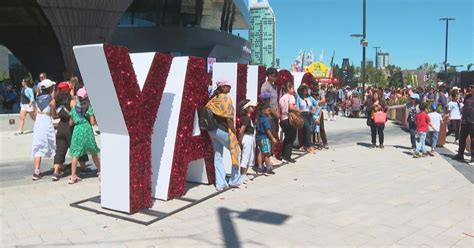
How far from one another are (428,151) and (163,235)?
7.94 m

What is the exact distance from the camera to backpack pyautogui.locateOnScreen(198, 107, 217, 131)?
271 inches

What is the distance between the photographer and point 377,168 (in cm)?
914

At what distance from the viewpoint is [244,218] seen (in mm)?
5699

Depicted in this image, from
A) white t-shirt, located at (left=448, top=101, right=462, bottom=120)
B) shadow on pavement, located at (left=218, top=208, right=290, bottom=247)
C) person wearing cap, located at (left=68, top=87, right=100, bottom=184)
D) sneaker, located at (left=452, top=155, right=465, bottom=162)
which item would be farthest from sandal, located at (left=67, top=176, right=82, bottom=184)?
white t-shirt, located at (left=448, top=101, right=462, bottom=120)

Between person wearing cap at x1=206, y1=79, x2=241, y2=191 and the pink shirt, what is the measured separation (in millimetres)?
2394

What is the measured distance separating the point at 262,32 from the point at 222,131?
3989 inches

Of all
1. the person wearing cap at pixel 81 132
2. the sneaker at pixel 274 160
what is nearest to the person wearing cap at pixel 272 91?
the sneaker at pixel 274 160

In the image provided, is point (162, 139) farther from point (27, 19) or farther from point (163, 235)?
point (27, 19)

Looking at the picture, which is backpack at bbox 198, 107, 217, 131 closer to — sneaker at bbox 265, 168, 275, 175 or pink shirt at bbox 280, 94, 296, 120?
sneaker at bbox 265, 168, 275, 175

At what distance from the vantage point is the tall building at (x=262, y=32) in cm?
10444

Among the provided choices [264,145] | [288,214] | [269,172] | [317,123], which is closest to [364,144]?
[317,123]

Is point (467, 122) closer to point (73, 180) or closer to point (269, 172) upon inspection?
point (269, 172)

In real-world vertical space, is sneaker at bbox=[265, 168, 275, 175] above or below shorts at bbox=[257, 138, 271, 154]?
below

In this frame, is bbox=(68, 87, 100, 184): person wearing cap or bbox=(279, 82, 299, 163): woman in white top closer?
bbox=(68, 87, 100, 184): person wearing cap
